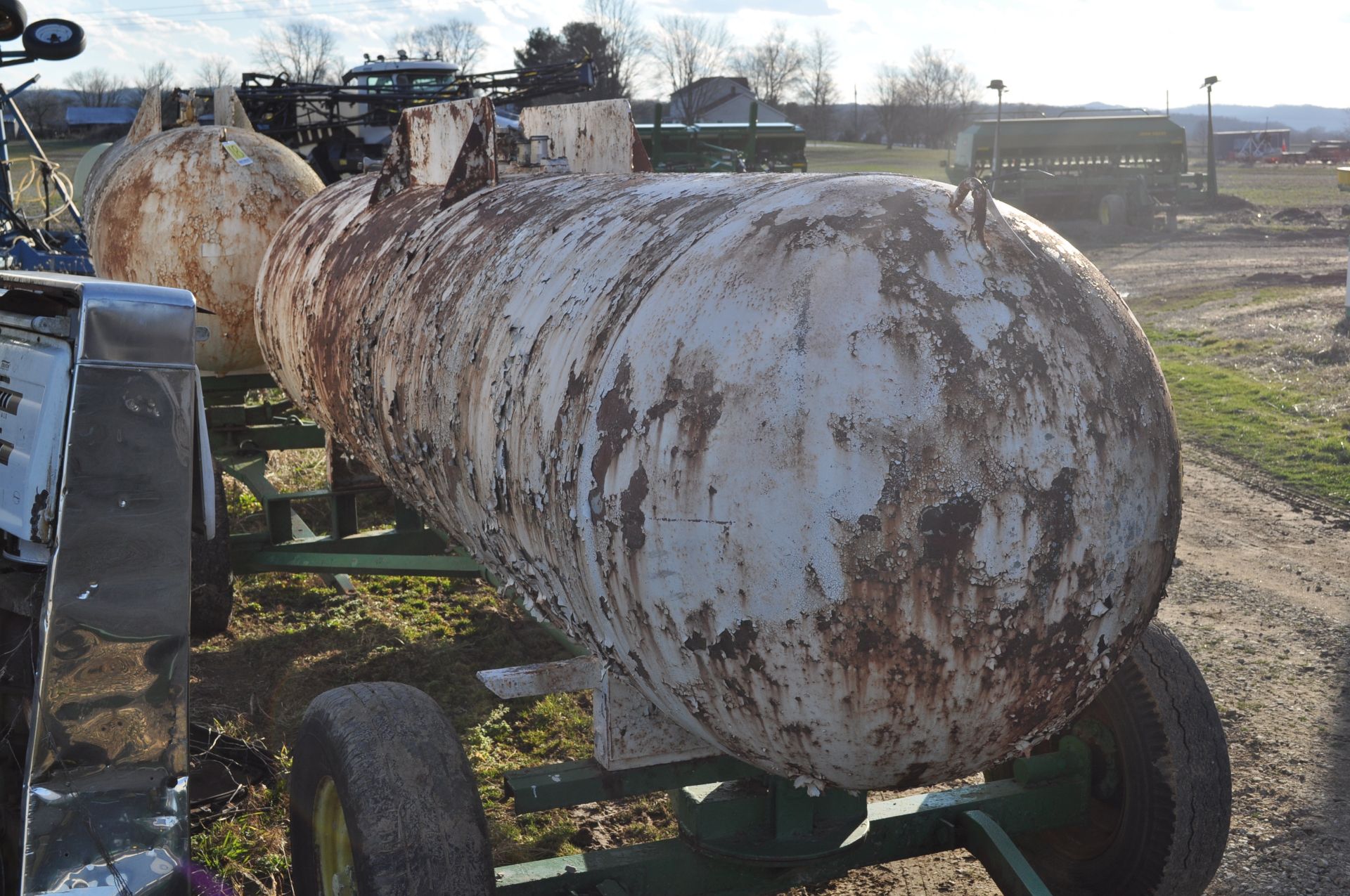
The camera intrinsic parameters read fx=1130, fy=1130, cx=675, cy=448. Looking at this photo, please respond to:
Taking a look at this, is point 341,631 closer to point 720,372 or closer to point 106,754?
point 106,754

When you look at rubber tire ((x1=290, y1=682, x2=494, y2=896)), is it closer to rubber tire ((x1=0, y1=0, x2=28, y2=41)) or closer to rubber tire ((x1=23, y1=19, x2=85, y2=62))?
rubber tire ((x1=0, y1=0, x2=28, y2=41))

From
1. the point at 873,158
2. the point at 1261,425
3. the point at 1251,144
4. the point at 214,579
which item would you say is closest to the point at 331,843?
the point at 214,579

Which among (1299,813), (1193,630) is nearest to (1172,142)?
(1193,630)

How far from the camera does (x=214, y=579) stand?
Answer: 451cm

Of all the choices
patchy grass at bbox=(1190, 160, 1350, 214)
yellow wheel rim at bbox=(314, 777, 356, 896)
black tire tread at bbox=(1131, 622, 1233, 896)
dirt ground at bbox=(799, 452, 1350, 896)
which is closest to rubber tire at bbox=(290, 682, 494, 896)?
yellow wheel rim at bbox=(314, 777, 356, 896)

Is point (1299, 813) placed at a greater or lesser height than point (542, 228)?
lesser

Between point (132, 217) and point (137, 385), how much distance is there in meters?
4.03

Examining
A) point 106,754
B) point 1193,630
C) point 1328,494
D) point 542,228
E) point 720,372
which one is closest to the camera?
point 720,372

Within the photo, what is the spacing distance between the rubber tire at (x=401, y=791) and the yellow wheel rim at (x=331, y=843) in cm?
6

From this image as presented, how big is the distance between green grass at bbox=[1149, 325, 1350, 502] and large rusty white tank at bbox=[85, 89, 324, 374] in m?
5.17

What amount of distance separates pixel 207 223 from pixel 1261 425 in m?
7.32

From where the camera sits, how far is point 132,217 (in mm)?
5535

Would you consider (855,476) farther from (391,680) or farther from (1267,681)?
(1267,681)

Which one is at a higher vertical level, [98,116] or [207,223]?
[98,116]
